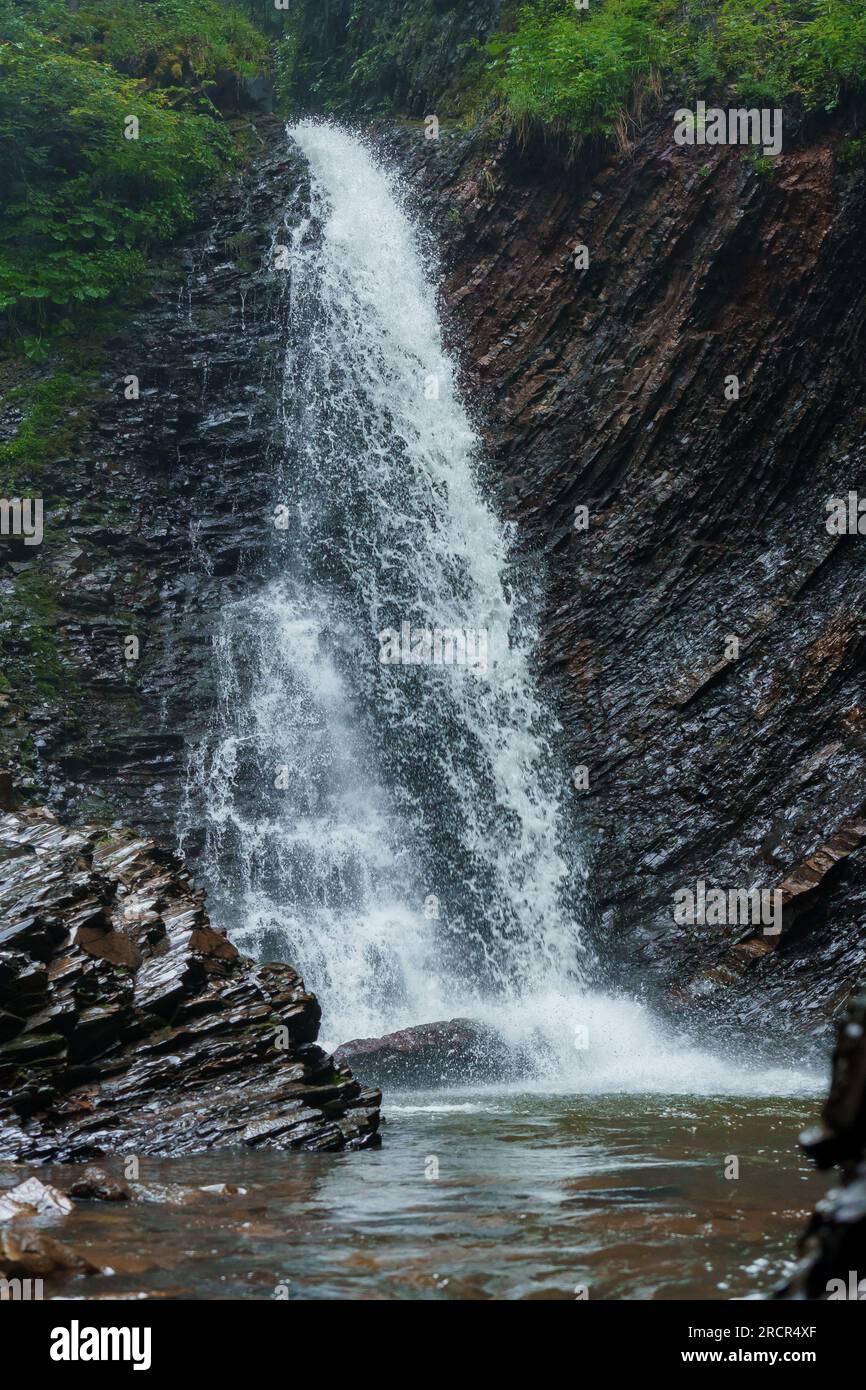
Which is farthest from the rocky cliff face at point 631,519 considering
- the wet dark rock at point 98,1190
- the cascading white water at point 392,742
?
the wet dark rock at point 98,1190

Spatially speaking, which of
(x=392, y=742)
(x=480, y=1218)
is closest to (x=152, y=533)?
(x=392, y=742)

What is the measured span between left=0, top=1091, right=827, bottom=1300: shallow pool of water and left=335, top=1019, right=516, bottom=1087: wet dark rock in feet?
10.2

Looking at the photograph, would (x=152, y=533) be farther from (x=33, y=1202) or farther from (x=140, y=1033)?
(x=33, y=1202)

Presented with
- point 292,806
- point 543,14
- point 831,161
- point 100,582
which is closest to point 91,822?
point 292,806

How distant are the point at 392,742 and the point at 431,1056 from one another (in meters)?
5.39

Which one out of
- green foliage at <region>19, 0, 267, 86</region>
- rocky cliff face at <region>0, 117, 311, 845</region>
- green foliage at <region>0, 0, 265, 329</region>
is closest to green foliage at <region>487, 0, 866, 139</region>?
rocky cliff face at <region>0, 117, 311, 845</region>

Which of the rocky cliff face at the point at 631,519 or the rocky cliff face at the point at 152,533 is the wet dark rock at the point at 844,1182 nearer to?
the rocky cliff face at the point at 631,519

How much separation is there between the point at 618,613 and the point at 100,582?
25.6 feet

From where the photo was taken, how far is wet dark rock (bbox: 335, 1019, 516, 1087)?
10.9 meters

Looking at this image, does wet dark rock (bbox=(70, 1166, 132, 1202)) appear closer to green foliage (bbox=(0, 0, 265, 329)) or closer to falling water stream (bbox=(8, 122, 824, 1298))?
falling water stream (bbox=(8, 122, 824, 1298))

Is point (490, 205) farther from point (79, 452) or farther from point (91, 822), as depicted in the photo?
point (91, 822)

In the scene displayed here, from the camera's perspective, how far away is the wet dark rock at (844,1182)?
241 cm

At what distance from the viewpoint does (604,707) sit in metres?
15.4

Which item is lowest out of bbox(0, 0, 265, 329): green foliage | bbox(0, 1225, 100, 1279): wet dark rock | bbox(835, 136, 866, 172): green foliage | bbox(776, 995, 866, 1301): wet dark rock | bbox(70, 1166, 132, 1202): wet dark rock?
bbox(70, 1166, 132, 1202): wet dark rock
